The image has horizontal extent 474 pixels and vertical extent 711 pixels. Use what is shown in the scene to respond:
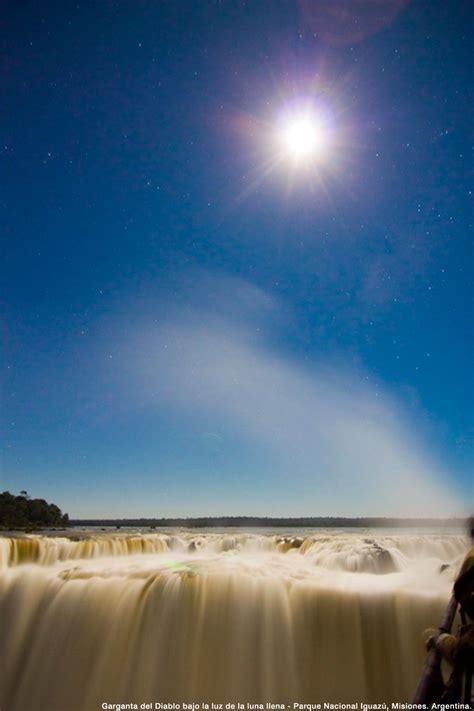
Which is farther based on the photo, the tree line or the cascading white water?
the tree line

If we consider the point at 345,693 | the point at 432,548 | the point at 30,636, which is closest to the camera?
the point at 345,693

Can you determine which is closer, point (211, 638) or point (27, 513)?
point (211, 638)

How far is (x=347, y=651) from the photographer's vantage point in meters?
8.68

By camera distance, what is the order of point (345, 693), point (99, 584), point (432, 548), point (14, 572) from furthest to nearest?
point (432, 548)
point (14, 572)
point (99, 584)
point (345, 693)

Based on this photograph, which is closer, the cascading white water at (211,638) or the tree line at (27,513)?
the cascading white water at (211,638)

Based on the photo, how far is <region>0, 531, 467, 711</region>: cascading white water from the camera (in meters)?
8.59

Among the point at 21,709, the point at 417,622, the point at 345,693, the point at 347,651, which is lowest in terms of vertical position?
the point at 21,709

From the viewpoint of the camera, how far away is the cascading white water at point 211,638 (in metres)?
8.59

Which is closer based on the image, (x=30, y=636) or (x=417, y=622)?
(x=417, y=622)

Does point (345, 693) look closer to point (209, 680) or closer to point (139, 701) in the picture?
point (209, 680)

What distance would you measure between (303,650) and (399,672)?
6.30ft

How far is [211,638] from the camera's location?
9.46 m

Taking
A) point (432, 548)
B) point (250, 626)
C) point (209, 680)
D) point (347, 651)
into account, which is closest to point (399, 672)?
point (347, 651)

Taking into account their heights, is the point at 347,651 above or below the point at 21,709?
above
